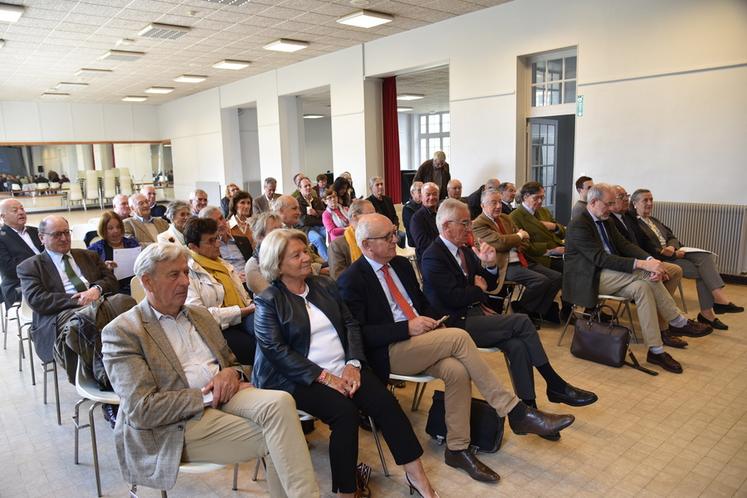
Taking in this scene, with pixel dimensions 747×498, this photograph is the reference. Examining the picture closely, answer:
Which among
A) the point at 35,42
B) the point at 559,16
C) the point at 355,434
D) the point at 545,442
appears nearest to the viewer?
the point at 355,434

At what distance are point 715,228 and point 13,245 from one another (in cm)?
720

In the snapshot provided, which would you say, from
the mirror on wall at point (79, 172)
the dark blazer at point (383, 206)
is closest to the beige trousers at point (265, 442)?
the dark blazer at point (383, 206)

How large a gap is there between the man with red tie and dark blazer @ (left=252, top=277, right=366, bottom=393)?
7.63ft

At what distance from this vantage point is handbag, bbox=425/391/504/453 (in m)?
2.84

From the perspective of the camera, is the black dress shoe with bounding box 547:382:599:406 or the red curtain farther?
the red curtain

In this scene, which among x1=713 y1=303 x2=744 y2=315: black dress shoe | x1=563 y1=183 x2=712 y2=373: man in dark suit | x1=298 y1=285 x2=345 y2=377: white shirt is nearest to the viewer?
x1=298 y1=285 x2=345 y2=377: white shirt

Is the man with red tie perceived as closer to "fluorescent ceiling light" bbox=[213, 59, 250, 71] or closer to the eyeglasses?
the eyeglasses

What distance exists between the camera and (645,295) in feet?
13.3

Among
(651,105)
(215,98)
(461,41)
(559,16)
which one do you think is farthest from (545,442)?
(215,98)

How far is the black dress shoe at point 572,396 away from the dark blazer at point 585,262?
1288 millimetres

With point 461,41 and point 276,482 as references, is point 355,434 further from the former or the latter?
point 461,41

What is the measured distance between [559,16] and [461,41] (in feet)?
5.83

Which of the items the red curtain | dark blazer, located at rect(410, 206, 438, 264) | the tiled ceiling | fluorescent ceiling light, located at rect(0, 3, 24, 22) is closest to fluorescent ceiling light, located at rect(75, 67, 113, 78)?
the tiled ceiling

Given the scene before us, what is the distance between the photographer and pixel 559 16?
720 cm
